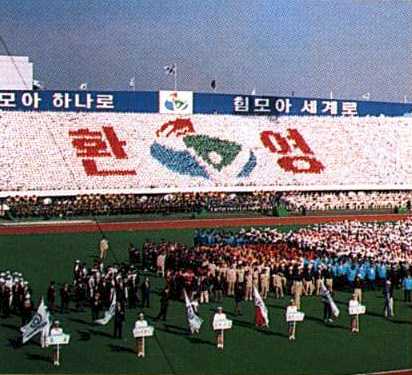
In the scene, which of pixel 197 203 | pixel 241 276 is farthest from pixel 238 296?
pixel 197 203

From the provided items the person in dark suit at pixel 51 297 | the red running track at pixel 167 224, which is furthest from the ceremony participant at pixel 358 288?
the red running track at pixel 167 224

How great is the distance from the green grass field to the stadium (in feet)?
0.17

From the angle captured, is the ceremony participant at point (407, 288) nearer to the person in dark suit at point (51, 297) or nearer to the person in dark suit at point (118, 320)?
the person in dark suit at point (118, 320)

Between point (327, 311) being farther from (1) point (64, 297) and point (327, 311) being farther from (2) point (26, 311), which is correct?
(2) point (26, 311)

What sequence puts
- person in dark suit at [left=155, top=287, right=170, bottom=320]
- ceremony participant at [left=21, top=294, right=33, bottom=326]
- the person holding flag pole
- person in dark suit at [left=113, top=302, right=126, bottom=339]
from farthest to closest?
1. person in dark suit at [left=155, top=287, right=170, bottom=320]
2. the person holding flag pole
3. ceremony participant at [left=21, top=294, right=33, bottom=326]
4. person in dark suit at [left=113, top=302, right=126, bottom=339]

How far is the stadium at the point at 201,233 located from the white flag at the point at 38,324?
0.04m

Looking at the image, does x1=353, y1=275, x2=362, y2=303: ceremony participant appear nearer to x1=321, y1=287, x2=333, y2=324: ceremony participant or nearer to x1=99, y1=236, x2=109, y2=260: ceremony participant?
x1=321, y1=287, x2=333, y2=324: ceremony participant

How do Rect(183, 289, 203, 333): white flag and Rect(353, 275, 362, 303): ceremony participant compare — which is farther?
Rect(353, 275, 362, 303): ceremony participant

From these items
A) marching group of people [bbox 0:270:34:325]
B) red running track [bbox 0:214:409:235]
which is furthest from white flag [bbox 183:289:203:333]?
red running track [bbox 0:214:409:235]

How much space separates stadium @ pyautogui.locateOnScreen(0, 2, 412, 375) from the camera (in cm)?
1498

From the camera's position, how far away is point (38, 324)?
47.4 feet

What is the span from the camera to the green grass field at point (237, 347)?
1383 centimetres

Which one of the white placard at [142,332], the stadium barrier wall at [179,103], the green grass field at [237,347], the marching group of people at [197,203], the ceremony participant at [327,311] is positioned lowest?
the green grass field at [237,347]

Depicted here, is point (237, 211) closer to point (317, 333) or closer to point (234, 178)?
point (234, 178)
